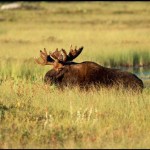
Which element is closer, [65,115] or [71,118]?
[71,118]

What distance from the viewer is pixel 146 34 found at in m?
29.5

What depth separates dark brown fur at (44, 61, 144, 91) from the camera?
1380cm

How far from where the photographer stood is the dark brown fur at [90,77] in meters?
13.8

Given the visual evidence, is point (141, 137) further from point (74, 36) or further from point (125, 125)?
point (74, 36)

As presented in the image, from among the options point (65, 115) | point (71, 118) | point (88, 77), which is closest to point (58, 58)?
point (88, 77)

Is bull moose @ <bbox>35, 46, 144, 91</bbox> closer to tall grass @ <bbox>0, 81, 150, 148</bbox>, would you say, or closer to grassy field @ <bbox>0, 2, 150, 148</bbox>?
grassy field @ <bbox>0, 2, 150, 148</bbox>

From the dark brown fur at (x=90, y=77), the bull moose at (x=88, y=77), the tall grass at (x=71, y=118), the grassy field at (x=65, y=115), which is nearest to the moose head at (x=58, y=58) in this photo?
the bull moose at (x=88, y=77)

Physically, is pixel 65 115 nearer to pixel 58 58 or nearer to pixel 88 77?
pixel 88 77

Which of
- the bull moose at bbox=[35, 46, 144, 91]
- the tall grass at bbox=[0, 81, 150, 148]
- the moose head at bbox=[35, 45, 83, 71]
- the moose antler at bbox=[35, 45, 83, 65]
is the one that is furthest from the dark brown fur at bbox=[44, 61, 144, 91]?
the tall grass at bbox=[0, 81, 150, 148]

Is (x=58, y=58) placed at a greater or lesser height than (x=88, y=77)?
Result: greater

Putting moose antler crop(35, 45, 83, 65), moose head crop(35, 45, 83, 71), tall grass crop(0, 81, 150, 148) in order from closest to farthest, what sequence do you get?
1. tall grass crop(0, 81, 150, 148)
2. moose head crop(35, 45, 83, 71)
3. moose antler crop(35, 45, 83, 65)

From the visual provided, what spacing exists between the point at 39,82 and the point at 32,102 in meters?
3.02

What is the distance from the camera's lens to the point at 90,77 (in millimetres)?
13883

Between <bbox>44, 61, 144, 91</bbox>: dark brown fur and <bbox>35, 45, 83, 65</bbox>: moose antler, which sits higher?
<bbox>35, 45, 83, 65</bbox>: moose antler
